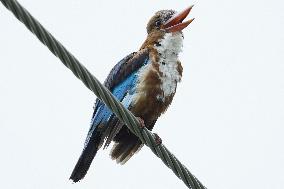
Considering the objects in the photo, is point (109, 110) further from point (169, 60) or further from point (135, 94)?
point (169, 60)

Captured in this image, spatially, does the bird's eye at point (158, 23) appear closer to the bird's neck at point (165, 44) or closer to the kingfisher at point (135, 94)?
the bird's neck at point (165, 44)

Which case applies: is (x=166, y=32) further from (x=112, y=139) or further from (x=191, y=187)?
(x=191, y=187)

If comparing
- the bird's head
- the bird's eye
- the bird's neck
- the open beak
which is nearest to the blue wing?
the bird's neck

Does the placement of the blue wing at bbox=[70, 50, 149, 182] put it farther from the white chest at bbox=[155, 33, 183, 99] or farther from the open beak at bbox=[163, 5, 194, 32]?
the open beak at bbox=[163, 5, 194, 32]

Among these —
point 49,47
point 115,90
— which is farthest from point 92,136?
point 49,47

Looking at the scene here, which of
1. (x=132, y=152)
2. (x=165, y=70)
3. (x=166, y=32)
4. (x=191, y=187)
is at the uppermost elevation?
(x=166, y=32)

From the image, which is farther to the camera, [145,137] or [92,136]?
[92,136]

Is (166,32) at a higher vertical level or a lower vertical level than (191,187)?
higher

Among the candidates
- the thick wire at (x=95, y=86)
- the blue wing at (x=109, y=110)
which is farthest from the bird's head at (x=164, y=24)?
the thick wire at (x=95, y=86)
